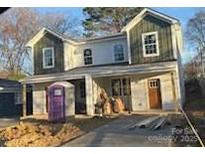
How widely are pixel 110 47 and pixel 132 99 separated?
4020 millimetres

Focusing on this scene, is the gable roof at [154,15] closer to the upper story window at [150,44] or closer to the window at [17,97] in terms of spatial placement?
the upper story window at [150,44]

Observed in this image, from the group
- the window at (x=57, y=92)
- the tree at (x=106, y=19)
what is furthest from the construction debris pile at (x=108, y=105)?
the tree at (x=106, y=19)

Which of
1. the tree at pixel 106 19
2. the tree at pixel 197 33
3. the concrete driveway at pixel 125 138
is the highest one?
the tree at pixel 106 19

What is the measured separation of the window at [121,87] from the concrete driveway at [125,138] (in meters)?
7.50

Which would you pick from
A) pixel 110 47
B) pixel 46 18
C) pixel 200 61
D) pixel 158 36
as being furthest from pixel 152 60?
pixel 46 18

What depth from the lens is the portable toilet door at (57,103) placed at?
15.0m

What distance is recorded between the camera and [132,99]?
18562mm

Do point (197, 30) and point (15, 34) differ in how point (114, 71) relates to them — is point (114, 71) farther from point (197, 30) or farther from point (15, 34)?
point (15, 34)

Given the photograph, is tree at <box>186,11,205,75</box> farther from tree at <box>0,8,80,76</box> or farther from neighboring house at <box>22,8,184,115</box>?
tree at <box>0,8,80,76</box>

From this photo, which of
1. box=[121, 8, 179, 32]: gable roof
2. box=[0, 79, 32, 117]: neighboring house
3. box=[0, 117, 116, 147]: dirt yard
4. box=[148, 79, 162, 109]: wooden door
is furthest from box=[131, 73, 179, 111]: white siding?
box=[0, 79, 32, 117]: neighboring house

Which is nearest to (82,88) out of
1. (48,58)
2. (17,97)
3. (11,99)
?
(48,58)

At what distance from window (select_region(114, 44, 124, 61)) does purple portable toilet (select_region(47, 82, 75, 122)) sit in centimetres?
595
